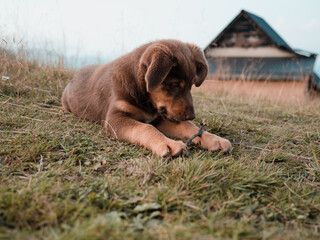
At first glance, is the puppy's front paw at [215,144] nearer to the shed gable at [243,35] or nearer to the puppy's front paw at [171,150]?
the puppy's front paw at [171,150]

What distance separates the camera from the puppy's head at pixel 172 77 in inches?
117

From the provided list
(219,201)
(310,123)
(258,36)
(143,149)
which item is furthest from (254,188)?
(258,36)

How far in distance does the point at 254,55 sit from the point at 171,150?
13851 millimetres

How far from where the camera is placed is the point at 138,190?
1.94m

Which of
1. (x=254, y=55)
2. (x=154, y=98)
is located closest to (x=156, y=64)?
(x=154, y=98)

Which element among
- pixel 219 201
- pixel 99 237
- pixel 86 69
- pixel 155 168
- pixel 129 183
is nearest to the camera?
pixel 99 237

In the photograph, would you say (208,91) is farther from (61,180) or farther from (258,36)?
(258,36)

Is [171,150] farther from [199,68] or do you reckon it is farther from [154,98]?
[199,68]

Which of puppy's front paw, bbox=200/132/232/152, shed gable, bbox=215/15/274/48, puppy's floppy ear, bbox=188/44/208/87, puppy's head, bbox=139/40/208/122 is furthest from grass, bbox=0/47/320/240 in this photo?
shed gable, bbox=215/15/274/48

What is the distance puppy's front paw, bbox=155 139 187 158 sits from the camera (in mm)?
2590

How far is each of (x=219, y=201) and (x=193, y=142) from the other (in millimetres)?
1309

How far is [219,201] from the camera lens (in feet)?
6.17

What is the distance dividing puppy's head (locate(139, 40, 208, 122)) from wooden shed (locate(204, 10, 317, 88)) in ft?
30.7

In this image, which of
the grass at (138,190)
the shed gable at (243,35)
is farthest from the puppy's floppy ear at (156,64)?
the shed gable at (243,35)
